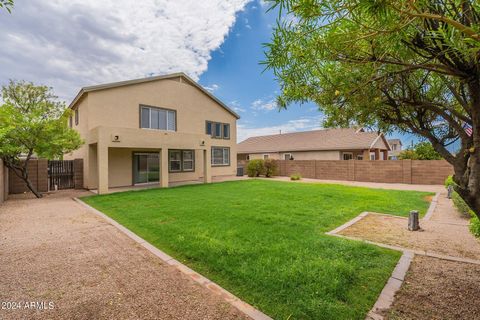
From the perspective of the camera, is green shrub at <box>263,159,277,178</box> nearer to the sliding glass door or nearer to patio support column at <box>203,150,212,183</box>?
patio support column at <box>203,150,212,183</box>

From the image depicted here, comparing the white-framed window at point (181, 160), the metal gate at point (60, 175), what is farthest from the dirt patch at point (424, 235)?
the metal gate at point (60, 175)

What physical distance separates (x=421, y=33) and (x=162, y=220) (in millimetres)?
6949

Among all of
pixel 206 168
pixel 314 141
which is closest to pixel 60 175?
pixel 206 168

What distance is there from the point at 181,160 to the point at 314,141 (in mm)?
16628

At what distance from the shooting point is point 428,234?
19.3 feet

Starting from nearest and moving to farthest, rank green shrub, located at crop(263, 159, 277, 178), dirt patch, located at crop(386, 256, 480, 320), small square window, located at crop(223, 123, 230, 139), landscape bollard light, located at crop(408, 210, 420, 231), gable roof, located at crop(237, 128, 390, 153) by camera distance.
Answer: dirt patch, located at crop(386, 256, 480, 320)
landscape bollard light, located at crop(408, 210, 420, 231)
small square window, located at crop(223, 123, 230, 139)
green shrub, located at crop(263, 159, 277, 178)
gable roof, located at crop(237, 128, 390, 153)

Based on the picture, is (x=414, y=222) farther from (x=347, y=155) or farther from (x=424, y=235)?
(x=347, y=155)

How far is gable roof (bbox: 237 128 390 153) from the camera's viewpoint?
79.1 ft

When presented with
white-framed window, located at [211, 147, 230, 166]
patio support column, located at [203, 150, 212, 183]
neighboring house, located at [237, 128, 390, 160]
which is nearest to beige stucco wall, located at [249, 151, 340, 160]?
neighboring house, located at [237, 128, 390, 160]

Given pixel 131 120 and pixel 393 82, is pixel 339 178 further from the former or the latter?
pixel 393 82

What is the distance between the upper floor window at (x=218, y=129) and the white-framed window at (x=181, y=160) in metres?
2.76

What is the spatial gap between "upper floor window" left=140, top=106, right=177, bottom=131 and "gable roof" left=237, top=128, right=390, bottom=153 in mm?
14683

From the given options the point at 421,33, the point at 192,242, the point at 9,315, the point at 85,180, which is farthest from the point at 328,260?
the point at 85,180

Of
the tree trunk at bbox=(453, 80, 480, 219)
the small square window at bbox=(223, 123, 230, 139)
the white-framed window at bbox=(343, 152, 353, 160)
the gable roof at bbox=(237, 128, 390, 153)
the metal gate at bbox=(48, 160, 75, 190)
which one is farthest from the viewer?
the white-framed window at bbox=(343, 152, 353, 160)
